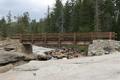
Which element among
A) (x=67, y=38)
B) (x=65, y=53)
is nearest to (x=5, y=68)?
(x=65, y=53)

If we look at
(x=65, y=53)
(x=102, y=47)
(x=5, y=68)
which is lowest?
(x=65, y=53)

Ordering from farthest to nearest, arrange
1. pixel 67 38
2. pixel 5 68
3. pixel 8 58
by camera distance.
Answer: pixel 67 38 → pixel 8 58 → pixel 5 68

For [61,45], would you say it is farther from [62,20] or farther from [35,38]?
[62,20]

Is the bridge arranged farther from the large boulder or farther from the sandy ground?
the sandy ground

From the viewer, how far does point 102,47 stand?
3155cm

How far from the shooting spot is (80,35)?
113 feet

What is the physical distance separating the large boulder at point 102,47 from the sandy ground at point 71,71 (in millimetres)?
16327

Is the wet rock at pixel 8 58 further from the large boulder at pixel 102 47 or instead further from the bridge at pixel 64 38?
the large boulder at pixel 102 47

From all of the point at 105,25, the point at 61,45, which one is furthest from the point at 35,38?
the point at 105,25

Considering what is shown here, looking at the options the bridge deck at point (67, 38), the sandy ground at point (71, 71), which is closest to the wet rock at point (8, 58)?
the sandy ground at point (71, 71)

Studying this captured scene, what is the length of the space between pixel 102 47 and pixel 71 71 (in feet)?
61.5

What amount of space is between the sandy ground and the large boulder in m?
16.3

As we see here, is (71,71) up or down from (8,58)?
down

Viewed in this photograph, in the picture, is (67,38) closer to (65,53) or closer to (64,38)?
(64,38)
